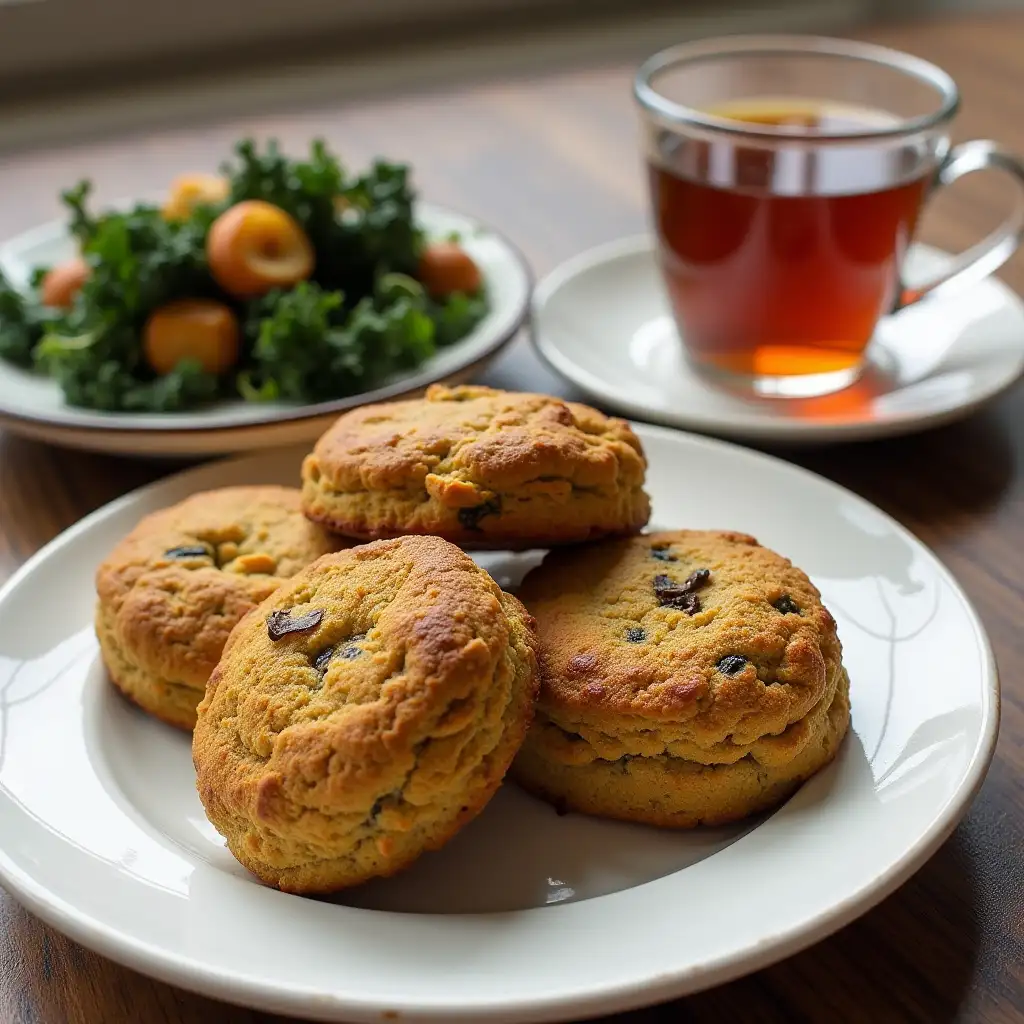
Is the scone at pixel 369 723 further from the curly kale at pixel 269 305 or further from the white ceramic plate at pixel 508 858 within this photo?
the curly kale at pixel 269 305

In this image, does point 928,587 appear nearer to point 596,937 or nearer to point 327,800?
point 596,937

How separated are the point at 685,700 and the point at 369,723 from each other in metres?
0.33

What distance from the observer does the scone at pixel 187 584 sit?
147cm

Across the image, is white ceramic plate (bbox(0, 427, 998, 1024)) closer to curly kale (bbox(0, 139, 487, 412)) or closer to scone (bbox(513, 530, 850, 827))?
scone (bbox(513, 530, 850, 827))

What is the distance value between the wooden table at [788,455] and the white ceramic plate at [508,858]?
11cm

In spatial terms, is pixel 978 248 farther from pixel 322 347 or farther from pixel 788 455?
pixel 322 347

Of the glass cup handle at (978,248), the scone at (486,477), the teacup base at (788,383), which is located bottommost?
the teacup base at (788,383)

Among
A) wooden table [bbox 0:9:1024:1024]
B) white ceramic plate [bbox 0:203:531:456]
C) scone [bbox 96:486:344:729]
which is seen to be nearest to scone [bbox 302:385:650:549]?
scone [bbox 96:486:344:729]

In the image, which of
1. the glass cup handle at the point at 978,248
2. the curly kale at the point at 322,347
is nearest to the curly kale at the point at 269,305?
the curly kale at the point at 322,347

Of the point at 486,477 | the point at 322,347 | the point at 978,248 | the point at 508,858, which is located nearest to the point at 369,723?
the point at 508,858

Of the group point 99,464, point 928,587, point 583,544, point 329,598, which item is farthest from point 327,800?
point 99,464

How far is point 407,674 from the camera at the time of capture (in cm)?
119

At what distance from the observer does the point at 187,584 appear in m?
1.53

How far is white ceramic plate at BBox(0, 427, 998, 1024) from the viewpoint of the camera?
3.48 ft
